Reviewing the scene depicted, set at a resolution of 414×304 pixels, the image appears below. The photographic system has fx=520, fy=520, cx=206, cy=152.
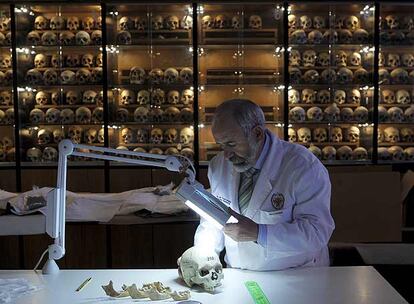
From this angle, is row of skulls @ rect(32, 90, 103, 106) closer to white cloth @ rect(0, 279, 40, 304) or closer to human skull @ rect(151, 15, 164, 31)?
human skull @ rect(151, 15, 164, 31)

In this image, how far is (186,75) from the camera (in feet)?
18.8

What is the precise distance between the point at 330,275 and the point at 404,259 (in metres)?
0.69

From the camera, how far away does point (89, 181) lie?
555 centimetres

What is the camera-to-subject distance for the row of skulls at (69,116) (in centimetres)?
576

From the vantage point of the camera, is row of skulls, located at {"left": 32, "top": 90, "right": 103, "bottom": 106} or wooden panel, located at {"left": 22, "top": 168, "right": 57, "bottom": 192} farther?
row of skulls, located at {"left": 32, "top": 90, "right": 103, "bottom": 106}

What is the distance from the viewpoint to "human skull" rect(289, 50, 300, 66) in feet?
18.9

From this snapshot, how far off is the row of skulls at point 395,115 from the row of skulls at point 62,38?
10.6 feet

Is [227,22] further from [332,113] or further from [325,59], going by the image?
[332,113]

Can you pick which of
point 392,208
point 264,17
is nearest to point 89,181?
point 264,17

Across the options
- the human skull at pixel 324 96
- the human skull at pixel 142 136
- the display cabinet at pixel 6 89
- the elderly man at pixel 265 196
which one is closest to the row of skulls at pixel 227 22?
the human skull at pixel 324 96

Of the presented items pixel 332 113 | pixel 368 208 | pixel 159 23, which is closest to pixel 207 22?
pixel 159 23

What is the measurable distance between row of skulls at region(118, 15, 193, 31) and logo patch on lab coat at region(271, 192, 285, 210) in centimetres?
387

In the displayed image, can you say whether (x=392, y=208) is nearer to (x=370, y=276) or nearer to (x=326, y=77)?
(x=326, y=77)

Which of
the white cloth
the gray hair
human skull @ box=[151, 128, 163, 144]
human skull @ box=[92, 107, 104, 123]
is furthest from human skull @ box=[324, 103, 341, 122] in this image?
the white cloth
